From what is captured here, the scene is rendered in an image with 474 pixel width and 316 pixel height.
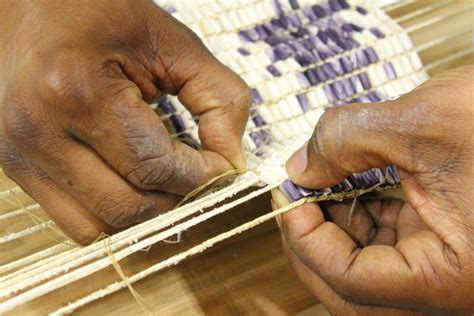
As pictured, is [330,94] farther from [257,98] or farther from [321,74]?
[257,98]

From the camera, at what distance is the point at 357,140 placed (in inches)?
28.0

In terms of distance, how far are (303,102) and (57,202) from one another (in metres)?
0.52

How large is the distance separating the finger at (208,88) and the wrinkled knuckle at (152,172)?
112 mm

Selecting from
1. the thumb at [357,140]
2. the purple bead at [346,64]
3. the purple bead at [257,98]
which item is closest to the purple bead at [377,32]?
the purple bead at [346,64]

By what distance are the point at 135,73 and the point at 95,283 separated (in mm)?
372

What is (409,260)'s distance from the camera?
70cm

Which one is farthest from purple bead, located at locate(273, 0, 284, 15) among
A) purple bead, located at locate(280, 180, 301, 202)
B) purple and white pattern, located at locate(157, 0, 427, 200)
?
purple bead, located at locate(280, 180, 301, 202)

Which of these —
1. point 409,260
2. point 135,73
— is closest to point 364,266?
point 409,260

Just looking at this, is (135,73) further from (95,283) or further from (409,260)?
(409,260)

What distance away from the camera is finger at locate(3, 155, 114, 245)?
85cm

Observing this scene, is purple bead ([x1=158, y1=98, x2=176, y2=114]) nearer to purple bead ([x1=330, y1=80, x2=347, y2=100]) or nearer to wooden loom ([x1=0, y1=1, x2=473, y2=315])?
wooden loom ([x1=0, y1=1, x2=473, y2=315])

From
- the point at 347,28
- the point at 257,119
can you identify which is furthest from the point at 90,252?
the point at 347,28

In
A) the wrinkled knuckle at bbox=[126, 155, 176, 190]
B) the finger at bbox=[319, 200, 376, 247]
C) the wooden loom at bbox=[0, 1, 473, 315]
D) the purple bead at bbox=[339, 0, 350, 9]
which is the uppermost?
the purple bead at bbox=[339, 0, 350, 9]

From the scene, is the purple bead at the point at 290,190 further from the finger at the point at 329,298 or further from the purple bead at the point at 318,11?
the purple bead at the point at 318,11
